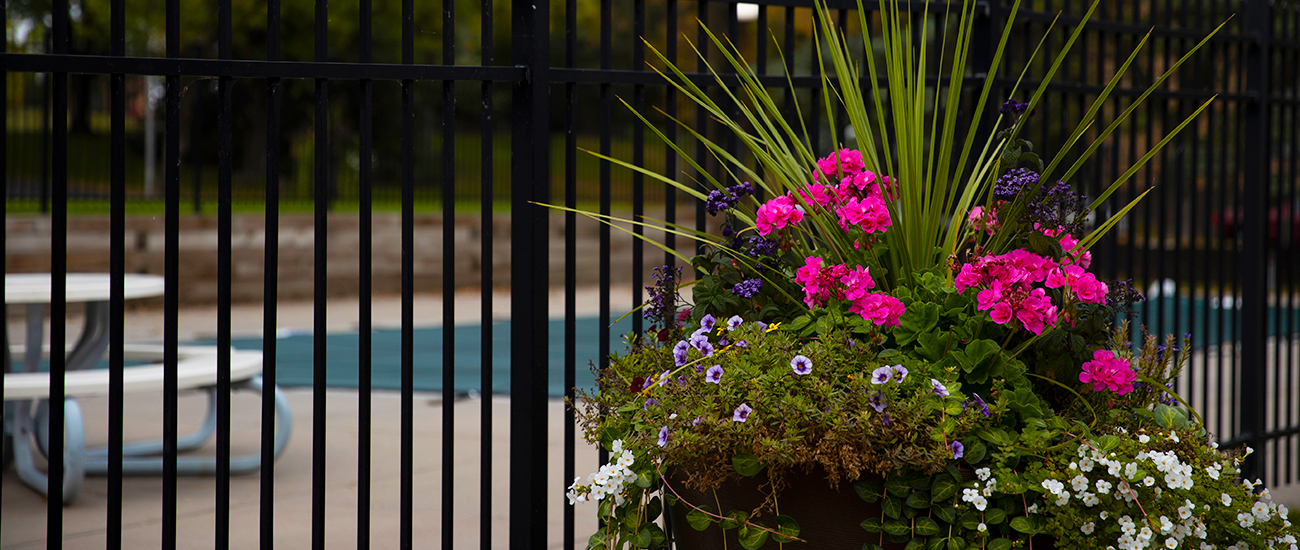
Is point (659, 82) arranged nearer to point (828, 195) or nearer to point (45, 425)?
point (828, 195)

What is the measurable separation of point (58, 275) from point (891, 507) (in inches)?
65.0

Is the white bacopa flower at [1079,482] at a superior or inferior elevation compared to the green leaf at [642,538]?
superior

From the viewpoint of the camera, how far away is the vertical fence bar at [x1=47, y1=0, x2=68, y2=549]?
7.06 feet

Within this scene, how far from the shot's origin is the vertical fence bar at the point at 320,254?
95.5 inches

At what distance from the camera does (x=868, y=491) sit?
7.06ft

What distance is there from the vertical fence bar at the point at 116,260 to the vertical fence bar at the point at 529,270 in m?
0.85

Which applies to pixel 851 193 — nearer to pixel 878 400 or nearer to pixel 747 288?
pixel 747 288

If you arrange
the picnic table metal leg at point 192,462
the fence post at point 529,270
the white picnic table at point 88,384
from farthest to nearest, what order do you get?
the picnic table metal leg at point 192,462, the white picnic table at point 88,384, the fence post at point 529,270

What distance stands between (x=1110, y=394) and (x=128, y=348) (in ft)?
12.9

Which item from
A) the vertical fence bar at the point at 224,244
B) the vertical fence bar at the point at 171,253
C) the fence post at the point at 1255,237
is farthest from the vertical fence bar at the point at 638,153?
the fence post at the point at 1255,237

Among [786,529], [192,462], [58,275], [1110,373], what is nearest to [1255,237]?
[1110,373]

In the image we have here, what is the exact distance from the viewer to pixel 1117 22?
3.81 metres

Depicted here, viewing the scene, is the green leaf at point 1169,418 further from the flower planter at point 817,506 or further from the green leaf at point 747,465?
the green leaf at point 747,465

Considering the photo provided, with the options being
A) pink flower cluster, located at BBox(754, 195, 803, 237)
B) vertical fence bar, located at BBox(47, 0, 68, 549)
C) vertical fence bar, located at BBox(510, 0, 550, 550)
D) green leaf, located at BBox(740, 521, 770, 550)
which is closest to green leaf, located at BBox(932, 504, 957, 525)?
green leaf, located at BBox(740, 521, 770, 550)
